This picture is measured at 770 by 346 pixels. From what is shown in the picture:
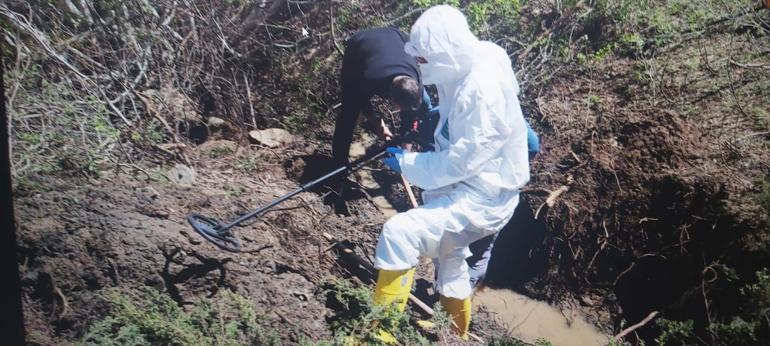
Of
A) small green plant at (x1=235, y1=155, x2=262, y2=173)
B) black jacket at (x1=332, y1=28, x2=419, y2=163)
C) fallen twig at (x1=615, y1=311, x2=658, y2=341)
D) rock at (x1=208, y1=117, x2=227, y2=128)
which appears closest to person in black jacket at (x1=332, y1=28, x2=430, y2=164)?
black jacket at (x1=332, y1=28, x2=419, y2=163)

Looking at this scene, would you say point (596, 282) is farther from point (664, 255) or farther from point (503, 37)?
point (503, 37)

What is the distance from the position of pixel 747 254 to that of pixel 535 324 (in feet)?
3.68

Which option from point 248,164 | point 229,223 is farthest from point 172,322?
point 248,164

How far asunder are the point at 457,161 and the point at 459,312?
2.69 ft

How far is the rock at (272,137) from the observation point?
11.1 ft

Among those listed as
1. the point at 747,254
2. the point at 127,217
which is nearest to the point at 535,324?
the point at 747,254

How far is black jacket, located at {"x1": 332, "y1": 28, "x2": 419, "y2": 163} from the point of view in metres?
2.66

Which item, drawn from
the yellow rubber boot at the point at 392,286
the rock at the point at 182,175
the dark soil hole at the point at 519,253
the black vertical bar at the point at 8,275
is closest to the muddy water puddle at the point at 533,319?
the dark soil hole at the point at 519,253

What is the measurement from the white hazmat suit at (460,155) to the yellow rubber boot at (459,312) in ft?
0.78

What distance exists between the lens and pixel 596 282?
3.05 m

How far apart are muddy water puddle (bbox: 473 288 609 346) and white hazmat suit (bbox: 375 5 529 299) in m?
0.58

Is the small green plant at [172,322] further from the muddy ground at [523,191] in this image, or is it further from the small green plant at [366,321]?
the small green plant at [366,321]

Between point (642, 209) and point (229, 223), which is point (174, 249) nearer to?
point (229, 223)

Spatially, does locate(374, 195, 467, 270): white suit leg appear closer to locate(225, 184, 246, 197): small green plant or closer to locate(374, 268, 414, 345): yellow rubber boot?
locate(374, 268, 414, 345): yellow rubber boot
